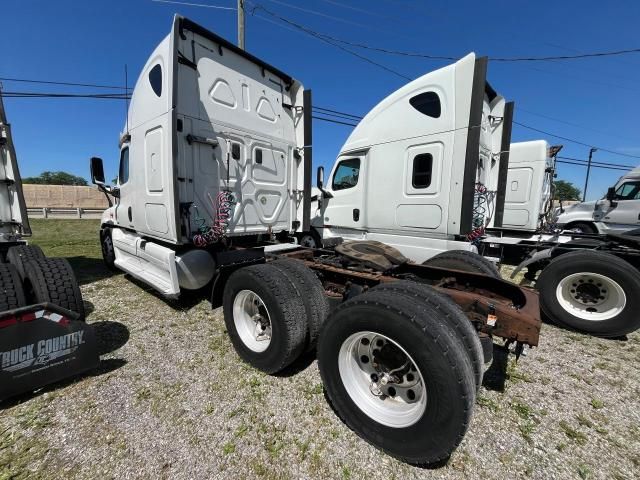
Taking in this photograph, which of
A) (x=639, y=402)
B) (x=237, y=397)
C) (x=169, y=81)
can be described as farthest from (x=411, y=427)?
(x=169, y=81)

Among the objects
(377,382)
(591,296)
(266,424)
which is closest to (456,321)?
(377,382)

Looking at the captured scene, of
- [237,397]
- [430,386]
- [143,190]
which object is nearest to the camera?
[430,386]

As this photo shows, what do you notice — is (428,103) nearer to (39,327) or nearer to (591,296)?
(591,296)

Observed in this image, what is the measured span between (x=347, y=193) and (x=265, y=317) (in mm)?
3812

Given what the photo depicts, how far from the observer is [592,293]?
149 inches

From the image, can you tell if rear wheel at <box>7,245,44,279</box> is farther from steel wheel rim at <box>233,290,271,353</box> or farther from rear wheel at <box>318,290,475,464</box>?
rear wheel at <box>318,290,475,464</box>

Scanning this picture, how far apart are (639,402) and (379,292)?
2.61m

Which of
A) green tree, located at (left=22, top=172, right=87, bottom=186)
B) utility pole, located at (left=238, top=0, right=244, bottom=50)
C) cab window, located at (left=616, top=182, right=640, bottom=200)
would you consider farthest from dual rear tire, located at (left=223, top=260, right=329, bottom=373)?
green tree, located at (left=22, top=172, right=87, bottom=186)

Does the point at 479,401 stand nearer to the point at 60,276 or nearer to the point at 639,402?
the point at 639,402

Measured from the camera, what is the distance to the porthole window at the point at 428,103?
460cm

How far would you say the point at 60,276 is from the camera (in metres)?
2.93

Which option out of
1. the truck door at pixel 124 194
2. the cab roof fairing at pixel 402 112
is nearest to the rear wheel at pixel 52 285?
the truck door at pixel 124 194

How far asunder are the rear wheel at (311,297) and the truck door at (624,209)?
437 inches

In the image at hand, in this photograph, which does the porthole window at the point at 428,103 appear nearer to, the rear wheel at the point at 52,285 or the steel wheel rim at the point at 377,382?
the steel wheel rim at the point at 377,382
